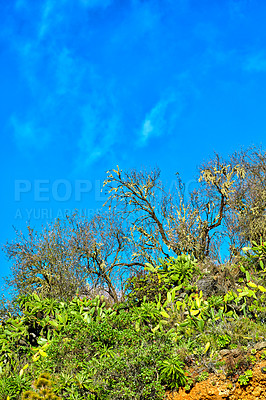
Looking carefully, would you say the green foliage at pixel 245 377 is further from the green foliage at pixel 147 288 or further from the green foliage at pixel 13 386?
the green foliage at pixel 13 386

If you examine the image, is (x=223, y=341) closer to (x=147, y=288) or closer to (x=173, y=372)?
(x=173, y=372)

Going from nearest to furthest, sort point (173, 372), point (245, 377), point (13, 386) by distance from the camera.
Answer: point (245, 377), point (173, 372), point (13, 386)

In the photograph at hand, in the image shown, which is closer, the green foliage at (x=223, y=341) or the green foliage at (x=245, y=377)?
the green foliage at (x=245, y=377)

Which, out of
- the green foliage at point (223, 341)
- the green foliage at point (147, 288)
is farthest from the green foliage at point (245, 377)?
the green foliage at point (147, 288)

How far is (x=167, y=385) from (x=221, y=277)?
134 inches

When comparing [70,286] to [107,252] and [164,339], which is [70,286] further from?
[164,339]

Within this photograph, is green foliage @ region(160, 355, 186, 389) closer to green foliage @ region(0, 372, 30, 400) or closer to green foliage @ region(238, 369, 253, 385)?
green foliage @ region(238, 369, 253, 385)

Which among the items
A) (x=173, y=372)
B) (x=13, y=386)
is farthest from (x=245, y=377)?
(x=13, y=386)

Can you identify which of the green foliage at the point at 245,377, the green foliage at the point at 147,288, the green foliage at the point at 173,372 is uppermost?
the green foliage at the point at 147,288

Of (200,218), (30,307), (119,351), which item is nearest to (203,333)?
(119,351)

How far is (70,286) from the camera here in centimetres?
1246

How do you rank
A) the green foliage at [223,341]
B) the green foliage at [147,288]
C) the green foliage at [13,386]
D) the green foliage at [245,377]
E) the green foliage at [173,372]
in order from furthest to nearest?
1. the green foliage at [147,288]
2. the green foliage at [13,386]
3. the green foliage at [223,341]
4. the green foliage at [173,372]
5. the green foliage at [245,377]

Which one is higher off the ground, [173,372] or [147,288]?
[147,288]

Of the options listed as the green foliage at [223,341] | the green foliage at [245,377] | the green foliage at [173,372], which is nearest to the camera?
the green foliage at [245,377]
